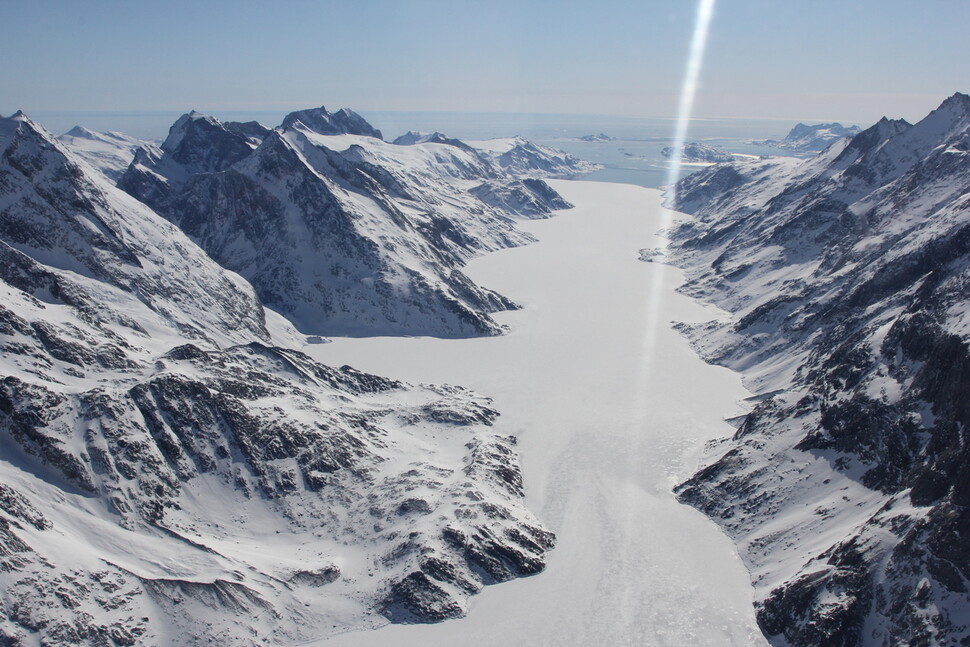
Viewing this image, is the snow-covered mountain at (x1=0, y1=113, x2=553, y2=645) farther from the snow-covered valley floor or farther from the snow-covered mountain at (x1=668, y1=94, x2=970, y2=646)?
the snow-covered mountain at (x1=668, y1=94, x2=970, y2=646)

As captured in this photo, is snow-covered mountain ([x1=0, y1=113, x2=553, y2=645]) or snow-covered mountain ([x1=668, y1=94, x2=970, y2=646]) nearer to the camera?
snow-covered mountain ([x1=0, y1=113, x2=553, y2=645])

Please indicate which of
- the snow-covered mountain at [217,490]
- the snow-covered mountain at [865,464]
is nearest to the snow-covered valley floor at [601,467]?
the snow-covered mountain at [217,490]

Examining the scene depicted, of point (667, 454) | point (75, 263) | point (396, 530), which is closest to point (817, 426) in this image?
point (667, 454)

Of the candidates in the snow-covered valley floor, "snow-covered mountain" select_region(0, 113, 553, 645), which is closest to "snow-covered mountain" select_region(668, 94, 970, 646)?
the snow-covered valley floor

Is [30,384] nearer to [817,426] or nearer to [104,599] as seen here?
[104,599]

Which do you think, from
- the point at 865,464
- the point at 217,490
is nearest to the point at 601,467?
the point at 865,464

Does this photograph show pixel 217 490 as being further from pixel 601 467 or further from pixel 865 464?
pixel 865 464

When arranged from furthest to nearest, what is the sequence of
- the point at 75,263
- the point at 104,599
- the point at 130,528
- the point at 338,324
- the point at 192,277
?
1. the point at 338,324
2. the point at 192,277
3. the point at 75,263
4. the point at 130,528
5. the point at 104,599
